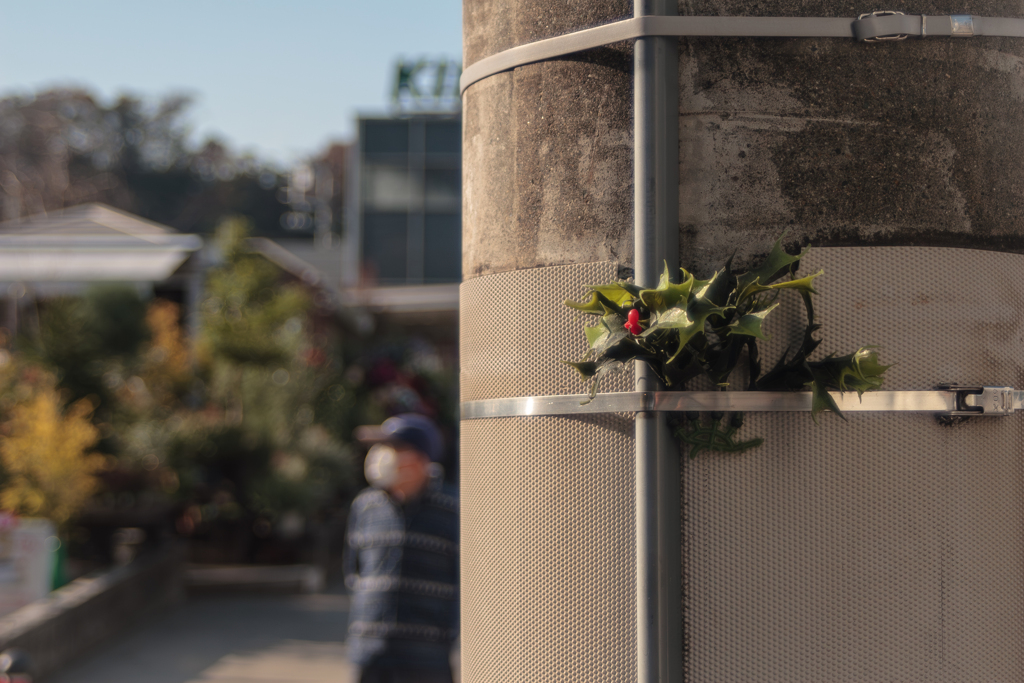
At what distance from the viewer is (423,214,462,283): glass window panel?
112ft

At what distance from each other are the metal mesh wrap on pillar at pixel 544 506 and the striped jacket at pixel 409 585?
1.65 m

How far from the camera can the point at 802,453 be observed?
2.31 meters

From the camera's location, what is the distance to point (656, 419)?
2.31 metres

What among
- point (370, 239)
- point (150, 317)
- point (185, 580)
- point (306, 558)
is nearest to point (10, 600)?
point (185, 580)

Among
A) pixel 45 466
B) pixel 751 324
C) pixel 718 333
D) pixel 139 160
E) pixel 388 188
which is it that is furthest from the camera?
pixel 139 160

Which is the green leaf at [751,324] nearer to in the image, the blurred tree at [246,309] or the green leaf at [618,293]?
the green leaf at [618,293]

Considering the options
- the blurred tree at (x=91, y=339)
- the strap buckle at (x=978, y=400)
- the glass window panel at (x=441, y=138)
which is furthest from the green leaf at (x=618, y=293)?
the glass window panel at (x=441, y=138)

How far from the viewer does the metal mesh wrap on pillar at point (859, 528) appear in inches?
90.6

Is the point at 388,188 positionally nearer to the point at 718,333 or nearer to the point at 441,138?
the point at 441,138

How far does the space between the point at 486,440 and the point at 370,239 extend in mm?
32028

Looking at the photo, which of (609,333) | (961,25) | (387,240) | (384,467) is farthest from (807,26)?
(387,240)

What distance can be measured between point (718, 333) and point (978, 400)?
1.93ft

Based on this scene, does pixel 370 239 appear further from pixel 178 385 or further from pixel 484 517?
pixel 484 517

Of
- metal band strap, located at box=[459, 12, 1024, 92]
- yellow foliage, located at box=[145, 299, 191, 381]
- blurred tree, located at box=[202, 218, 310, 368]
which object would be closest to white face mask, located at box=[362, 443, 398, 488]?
metal band strap, located at box=[459, 12, 1024, 92]
